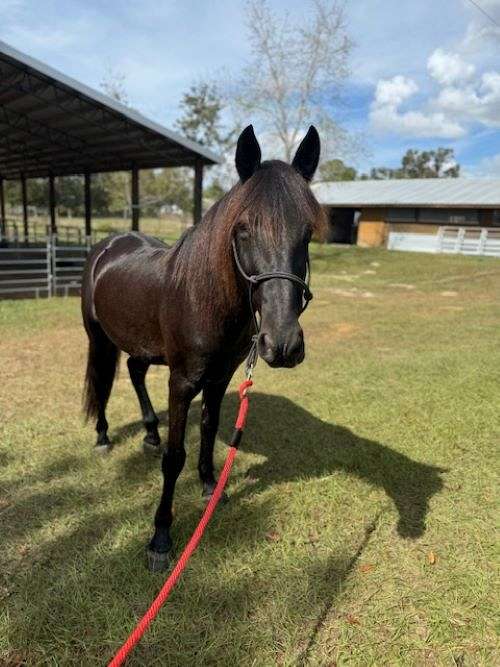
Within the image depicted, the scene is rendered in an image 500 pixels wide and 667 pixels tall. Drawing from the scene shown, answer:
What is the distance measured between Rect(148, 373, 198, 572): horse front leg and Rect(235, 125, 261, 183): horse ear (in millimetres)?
1130

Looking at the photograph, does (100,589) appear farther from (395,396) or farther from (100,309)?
(395,396)

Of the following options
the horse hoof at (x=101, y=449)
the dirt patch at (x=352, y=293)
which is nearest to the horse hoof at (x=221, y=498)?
the horse hoof at (x=101, y=449)

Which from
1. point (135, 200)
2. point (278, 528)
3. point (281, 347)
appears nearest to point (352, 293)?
point (135, 200)

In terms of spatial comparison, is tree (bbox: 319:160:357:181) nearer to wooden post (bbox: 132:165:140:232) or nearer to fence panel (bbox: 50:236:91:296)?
wooden post (bbox: 132:165:140:232)

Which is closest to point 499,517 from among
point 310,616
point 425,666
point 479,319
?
point 425,666

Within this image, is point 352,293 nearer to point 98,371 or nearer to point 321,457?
point 321,457

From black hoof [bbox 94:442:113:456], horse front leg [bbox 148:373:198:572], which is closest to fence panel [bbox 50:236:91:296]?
black hoof [bbox 94:442:113:456]

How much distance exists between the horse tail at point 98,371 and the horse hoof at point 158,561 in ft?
4.97

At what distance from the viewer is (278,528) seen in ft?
8.97

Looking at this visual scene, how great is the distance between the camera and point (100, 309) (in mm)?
3318

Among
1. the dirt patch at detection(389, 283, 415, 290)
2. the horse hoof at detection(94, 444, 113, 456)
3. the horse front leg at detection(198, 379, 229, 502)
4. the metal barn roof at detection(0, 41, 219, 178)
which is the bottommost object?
the horse hoof at detection(94, 444, 113, 456)

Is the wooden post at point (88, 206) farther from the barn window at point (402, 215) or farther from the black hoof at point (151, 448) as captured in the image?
the barn window at point (402, 215)

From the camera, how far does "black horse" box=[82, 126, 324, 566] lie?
1.69 metres

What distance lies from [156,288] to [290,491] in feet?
5.66
